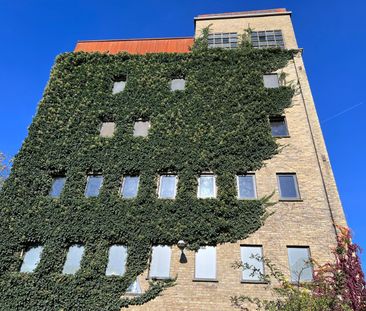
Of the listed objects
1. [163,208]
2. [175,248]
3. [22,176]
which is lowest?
[175,248]

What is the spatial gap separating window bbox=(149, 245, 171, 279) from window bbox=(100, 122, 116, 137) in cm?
809

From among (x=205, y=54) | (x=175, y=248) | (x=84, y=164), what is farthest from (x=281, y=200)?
(x=205, y=54)

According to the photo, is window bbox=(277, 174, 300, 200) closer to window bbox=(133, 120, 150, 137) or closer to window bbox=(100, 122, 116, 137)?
window bbox=(133, 120, 150, 137)

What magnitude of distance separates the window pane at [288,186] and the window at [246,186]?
1.45 meters

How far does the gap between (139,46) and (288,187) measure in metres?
16.8

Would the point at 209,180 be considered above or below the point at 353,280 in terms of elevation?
above

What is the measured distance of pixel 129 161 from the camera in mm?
17875

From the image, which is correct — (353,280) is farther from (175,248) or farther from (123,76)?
(123,76)

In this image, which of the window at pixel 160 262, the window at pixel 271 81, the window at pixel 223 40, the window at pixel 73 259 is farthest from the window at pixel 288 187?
the window at pixel 223 40

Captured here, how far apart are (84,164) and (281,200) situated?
11.1 m

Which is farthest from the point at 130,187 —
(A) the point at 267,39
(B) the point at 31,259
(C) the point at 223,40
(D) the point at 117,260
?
(A) the point at 267,39

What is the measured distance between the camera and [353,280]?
412 inches

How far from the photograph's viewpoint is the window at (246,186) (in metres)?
16.5

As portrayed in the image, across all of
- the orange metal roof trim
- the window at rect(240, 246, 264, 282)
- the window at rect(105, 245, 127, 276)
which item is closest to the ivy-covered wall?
the window at rect(105, 245, 127, 276)
